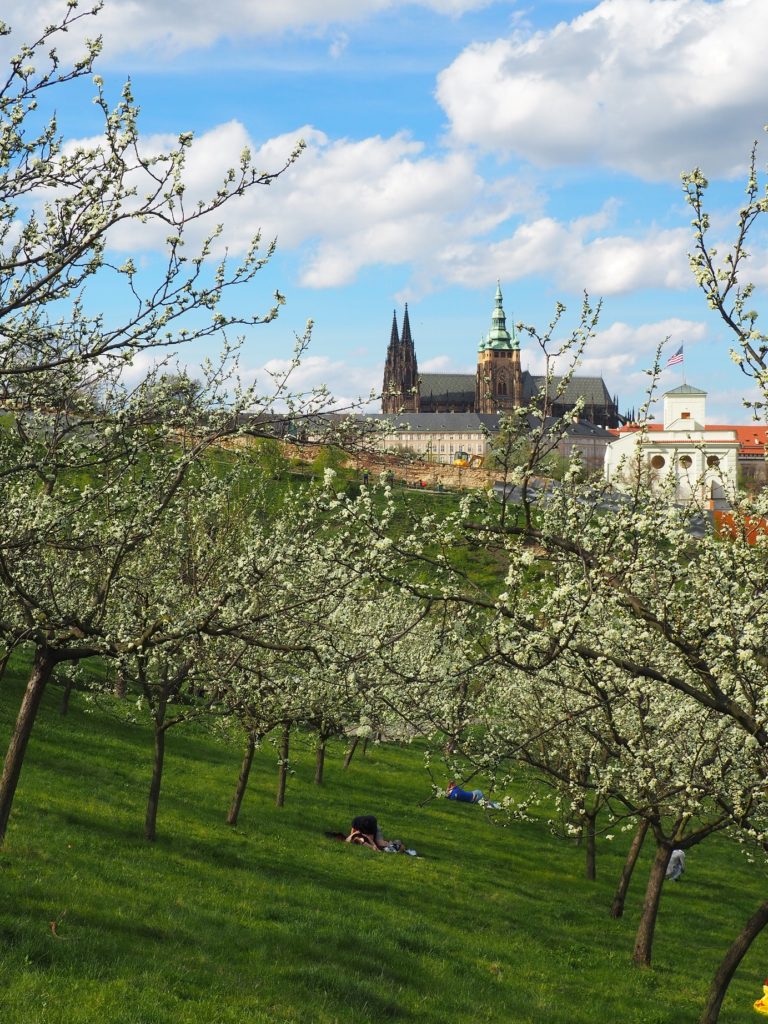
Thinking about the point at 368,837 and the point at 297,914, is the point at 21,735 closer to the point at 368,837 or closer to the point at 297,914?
the point at 297,914

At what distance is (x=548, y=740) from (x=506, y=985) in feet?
35.9

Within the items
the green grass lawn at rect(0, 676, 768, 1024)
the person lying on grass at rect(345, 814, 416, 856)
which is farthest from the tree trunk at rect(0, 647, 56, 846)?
the person lying on grass at rect(345, 814, 416, 856)

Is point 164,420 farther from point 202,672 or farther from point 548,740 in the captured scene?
point 548,740

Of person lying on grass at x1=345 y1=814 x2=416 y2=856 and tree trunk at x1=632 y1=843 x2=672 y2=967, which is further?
person lying on grass at x1=345 y1=814 x2=416 y2=856

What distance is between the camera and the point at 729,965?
14.2m

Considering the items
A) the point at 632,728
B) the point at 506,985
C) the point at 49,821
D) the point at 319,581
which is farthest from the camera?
the point at 632,728

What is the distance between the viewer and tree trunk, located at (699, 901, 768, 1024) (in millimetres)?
13773

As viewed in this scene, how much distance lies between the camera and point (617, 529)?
10281 mm

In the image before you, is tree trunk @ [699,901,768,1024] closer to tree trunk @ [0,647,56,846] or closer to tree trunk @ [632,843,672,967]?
tree trunk @ [632,843,672,967]

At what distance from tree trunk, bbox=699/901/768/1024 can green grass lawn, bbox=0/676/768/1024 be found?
195cm

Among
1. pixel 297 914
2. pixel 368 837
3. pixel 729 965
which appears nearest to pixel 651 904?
pixel 729 965

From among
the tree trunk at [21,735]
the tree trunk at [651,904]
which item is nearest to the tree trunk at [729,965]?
the tree trunk at [651,904]

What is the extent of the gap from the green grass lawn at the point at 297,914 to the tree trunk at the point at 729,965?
1.95 m

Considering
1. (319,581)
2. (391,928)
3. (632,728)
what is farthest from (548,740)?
(319,581)
